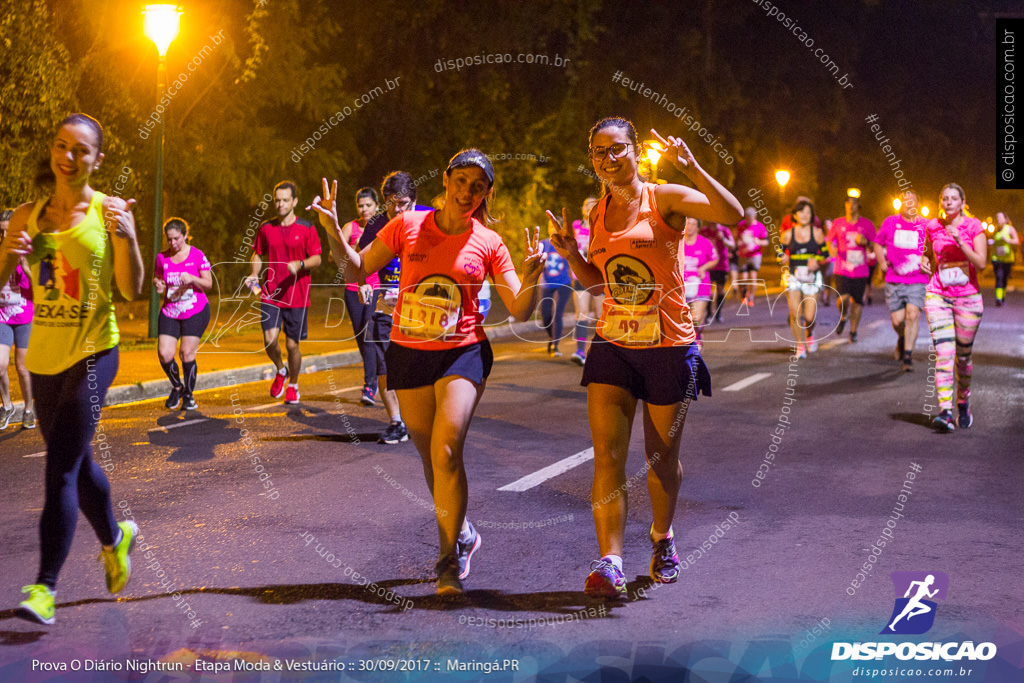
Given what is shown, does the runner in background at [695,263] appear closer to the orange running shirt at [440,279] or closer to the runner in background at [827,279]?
the runner in background at [827,279]

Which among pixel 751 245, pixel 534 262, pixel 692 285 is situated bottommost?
pixel 692 285

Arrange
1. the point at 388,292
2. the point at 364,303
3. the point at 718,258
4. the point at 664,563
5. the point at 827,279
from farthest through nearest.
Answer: the point at 827,279 → the point at 718,258 → the point at 364,303 → the point at 388,292 → the point at 664,563

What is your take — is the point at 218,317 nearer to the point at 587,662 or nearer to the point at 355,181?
the point at 355,181

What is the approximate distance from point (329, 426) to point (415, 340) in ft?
15.4

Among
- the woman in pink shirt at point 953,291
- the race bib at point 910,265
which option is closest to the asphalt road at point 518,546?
the woman in pink shirt at point 953,291

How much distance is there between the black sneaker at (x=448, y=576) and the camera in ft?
16.1

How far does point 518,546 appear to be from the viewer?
578cm

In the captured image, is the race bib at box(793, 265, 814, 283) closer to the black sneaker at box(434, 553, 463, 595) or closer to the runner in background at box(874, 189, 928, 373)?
the runner in background at box(874, 189, 928, 373)

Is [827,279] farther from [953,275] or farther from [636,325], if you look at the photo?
→ [636,325]

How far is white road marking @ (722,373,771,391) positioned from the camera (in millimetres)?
12047

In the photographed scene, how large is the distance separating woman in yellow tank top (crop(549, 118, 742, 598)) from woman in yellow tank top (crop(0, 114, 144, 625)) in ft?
6.03

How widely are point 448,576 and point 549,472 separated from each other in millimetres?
2810

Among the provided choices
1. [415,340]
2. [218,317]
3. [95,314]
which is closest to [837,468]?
[415,340]

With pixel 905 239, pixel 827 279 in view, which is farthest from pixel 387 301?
pixel 827 279
